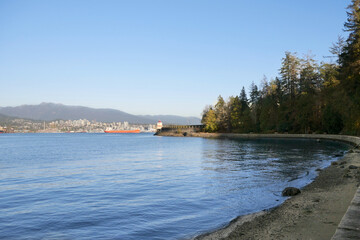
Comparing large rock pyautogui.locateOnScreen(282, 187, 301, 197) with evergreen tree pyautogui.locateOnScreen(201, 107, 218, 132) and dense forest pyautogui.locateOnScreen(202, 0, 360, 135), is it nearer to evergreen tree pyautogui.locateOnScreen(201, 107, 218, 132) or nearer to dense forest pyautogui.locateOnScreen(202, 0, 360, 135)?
dense forest pyautogui.locateOnScreen(202, 0, 360, 135)

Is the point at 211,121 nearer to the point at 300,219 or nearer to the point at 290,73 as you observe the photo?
the point at 290,73

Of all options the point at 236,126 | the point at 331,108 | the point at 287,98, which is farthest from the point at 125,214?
the point at 236,126

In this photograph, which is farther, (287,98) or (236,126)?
(236,126)

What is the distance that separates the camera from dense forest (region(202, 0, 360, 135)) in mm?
58688

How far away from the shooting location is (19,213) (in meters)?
13.8

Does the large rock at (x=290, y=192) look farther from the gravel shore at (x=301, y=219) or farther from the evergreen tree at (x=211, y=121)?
the evergreen tree at (x=211, y=121)

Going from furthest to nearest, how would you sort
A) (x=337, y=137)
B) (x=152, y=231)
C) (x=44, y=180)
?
1. (x=337, y=137)
2. (x=44, y=180)
3. (x=152, y=231)

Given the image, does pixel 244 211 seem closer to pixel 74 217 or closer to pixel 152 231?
pixel 152 231

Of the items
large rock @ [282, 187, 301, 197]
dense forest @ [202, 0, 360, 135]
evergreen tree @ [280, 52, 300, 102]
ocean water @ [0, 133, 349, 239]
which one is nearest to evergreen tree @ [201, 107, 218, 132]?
dense forest @ [202, 0, 360, 135]

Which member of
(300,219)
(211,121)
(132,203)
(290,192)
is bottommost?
(132,203)

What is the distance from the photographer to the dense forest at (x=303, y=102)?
58688 millimetres

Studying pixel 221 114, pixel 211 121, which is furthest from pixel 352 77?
pixel 211 121

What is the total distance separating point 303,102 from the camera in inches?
3868

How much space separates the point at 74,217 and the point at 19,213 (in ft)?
9.60
